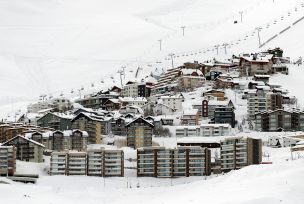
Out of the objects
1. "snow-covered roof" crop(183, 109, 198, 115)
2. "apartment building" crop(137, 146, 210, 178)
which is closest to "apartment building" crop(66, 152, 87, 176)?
"apartment building" crop(137, 146, 210, 178)

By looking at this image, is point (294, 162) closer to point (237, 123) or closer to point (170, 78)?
point (237, 123)

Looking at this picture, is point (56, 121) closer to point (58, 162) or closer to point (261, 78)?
point (58, 162)

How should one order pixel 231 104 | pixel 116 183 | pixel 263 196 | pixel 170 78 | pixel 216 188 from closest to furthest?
pixel 263 196 < pixel 216 188 < pixel 116 183 < pixel 231 104 < pixel 170 78

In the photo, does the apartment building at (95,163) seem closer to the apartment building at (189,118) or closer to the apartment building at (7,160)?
the apartment building at (7,160)

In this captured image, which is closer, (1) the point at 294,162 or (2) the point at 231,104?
(1) the point at 294,162

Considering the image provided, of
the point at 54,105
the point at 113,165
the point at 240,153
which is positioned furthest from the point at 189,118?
the point at 54,105

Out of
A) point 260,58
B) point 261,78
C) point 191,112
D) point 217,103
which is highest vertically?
point 260,58

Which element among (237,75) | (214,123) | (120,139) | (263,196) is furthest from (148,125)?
(263,196)
